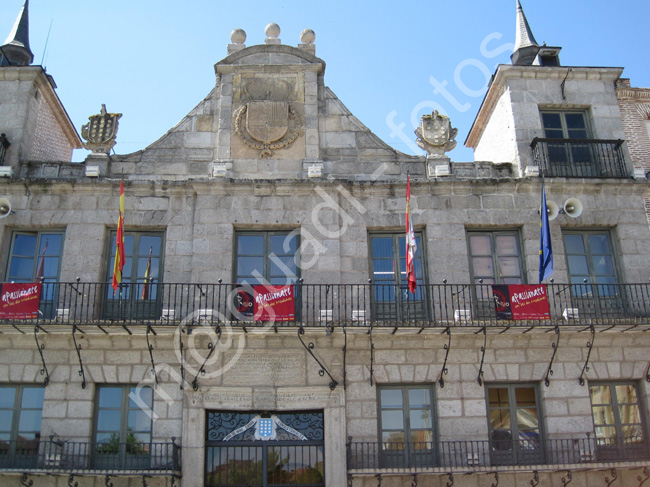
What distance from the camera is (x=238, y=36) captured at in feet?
52.1

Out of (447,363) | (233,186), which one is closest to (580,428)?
(447,363)

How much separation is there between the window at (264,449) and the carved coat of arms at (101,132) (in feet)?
20.0

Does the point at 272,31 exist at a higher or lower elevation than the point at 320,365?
higher

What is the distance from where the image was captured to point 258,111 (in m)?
14.8

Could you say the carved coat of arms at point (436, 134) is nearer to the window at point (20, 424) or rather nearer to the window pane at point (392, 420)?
the window pane at point (392, 420)

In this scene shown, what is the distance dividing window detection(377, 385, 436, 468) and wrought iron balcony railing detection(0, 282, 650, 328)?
4.46 feet

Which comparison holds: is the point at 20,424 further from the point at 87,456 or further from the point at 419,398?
the point at 419,398

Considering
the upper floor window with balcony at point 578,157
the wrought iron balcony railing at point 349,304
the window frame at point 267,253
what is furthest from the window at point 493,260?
the window frame at point 267,253

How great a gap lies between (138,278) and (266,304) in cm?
289

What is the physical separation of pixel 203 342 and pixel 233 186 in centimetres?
323

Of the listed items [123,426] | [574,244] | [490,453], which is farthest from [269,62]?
[490,453]

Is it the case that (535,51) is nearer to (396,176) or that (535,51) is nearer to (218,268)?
(396,176)

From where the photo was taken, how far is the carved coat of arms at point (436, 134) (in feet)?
48.6

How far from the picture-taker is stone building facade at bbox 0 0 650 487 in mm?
12523
